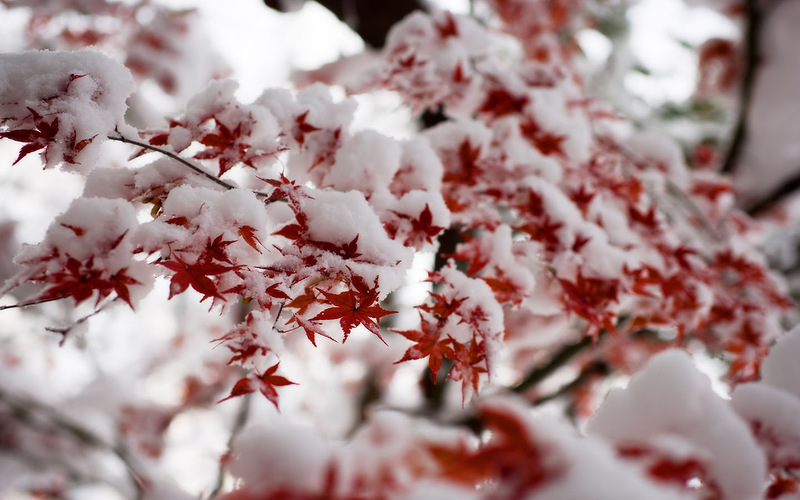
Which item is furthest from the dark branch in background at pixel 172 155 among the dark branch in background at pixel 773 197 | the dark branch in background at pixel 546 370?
the dark branch in background at pixel 773 197

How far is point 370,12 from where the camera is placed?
231cm

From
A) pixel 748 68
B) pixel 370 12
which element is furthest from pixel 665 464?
pixel 748 68

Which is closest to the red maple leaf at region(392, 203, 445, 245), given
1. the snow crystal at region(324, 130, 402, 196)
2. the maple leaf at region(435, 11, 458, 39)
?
the snow crystal at region(324, 130, 402, 196)

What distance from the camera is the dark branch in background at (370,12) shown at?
2227 millimetres

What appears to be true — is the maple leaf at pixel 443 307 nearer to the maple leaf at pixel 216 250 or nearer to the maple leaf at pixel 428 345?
the maple leaf at pixel 428 345

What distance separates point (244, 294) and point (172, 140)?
0.43 metres

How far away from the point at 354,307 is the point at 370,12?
1.98 meters

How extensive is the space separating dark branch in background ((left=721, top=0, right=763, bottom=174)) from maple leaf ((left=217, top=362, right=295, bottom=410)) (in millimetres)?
3812

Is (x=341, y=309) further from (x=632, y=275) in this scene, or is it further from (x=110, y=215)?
(x=632, y=275)

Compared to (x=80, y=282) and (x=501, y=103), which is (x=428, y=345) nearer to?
(x=80, y=282)

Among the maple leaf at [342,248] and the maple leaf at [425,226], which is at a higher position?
the maple leaf at [342,248]

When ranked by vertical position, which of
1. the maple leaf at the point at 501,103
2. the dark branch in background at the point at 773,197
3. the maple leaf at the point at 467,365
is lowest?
the dark branch in background at the point at 773,197

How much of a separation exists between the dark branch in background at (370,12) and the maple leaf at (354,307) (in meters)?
1.83

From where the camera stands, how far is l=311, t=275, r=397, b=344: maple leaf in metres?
0.91
